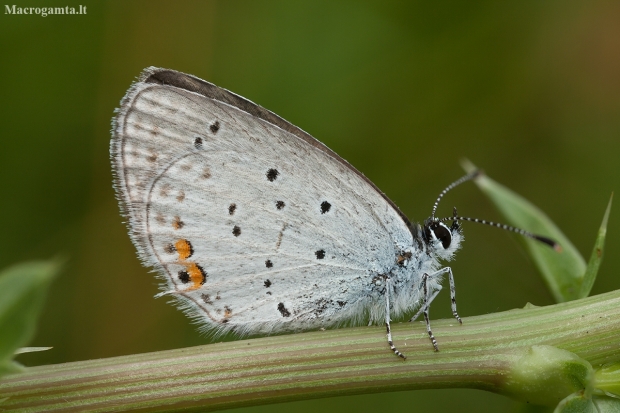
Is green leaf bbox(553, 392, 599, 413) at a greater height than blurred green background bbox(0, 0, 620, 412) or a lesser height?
lesser

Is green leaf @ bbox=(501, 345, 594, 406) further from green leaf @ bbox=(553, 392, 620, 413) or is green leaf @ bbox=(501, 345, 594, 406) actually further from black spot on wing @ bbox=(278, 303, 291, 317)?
black spot on wing @ bbox=(278, 303, 291, 317)

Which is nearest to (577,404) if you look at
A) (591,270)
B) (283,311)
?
(591,270)

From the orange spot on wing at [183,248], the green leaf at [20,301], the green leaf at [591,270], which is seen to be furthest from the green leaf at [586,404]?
the orange spot on wing at [183,248]

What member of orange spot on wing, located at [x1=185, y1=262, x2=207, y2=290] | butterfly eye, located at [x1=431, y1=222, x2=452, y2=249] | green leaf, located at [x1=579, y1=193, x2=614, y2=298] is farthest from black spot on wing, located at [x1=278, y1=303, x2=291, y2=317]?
green leaf, located at [x1=579, y1=193, x2=614, y2=298]

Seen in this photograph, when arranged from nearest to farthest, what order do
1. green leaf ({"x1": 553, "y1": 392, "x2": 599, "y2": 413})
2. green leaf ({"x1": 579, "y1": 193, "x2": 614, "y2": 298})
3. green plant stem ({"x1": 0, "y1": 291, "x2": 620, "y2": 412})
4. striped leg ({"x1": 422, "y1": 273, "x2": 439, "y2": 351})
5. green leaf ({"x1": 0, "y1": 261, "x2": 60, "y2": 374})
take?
green leaf ({"x1": 0, "y1": 261, "x2": 60, "y2": 374}) < green leaf ({"x1": 553, "y1": 392, "x2": 599, "y2": 413}) < green plant stem ({"x1": 0, "y1": 291, "x2": 620, "y2": 412}) < striped leg ({"x1": 422, "y1": 273, "x2": 439, "y2": 351}) < green leaf ({"x1": 579, "y1": 193, "x2": 614, "y2": 298})

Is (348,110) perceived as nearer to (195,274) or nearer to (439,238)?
(439,238)

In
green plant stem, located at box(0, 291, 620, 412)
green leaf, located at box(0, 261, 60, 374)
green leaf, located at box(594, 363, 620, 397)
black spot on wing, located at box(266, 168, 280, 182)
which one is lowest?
green leaf, located at box(594, 363, 620, 397)

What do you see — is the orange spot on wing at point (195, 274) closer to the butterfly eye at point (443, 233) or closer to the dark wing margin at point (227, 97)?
the dark wing margin at point (227, 97)

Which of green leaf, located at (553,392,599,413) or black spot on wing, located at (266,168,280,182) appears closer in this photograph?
green leaf, located at (553,392,599,413)
